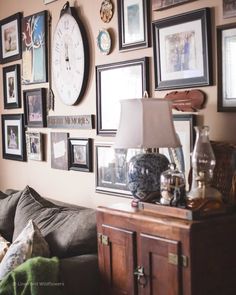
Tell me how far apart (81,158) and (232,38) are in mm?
1407

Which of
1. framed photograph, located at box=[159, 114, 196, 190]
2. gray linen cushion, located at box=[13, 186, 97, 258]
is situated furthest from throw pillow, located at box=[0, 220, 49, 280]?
framed photograph, located at box=[159, 114, 196, 190]

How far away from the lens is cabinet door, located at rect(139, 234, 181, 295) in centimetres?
189

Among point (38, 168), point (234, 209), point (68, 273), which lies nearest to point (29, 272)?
point (68, 273)

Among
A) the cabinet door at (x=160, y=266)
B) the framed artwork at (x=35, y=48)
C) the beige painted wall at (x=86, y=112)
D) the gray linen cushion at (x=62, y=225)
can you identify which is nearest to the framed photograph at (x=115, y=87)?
the beige painted wall at (x=86, y=112)

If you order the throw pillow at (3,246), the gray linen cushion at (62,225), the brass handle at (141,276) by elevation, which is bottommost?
the throw pillow at (3,246)

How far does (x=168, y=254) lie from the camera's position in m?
1.91

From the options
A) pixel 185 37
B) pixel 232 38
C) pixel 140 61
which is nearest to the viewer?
pixel 232 38

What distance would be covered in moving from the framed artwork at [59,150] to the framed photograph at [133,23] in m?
0.87

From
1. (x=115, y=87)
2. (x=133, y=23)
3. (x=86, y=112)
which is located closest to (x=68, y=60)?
(x=86, y=112)

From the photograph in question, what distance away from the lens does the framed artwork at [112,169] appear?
113 inches

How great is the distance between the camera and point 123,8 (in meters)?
2.81

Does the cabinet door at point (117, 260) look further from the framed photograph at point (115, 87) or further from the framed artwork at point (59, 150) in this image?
the framed artwork at point (59, 150)

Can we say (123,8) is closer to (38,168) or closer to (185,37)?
(185,37)

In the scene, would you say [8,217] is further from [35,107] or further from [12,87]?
[12,87]
